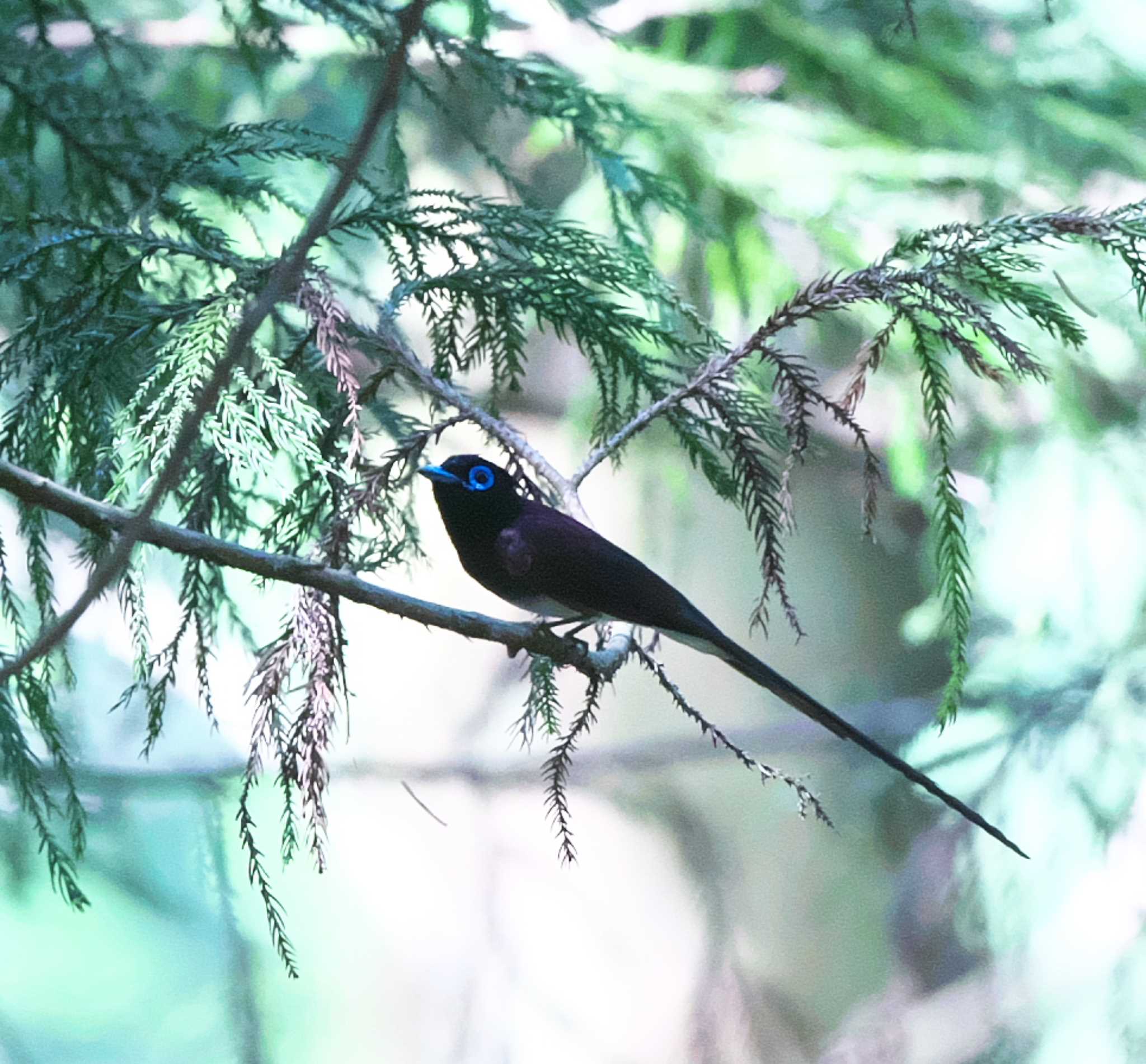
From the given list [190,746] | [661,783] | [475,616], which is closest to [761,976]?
[661,783]

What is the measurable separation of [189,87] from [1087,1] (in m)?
2.07

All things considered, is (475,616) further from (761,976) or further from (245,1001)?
(761,976)

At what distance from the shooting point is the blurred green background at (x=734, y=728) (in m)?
2.46

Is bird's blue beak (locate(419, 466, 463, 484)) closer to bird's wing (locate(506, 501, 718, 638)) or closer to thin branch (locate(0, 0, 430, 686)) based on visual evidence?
bird's wing (locate(506, 501, 718, 638))

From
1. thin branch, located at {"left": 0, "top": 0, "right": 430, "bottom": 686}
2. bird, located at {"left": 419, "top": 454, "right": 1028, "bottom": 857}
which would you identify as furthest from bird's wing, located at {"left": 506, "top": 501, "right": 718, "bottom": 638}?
thin branch, located at {"left": 0, "top": 0, "right": 430, "bottom": 686}

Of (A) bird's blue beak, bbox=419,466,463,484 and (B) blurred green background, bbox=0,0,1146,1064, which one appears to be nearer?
(A) bird's blue beak, bbox=419,466,463,484

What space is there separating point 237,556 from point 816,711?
57 centimetres

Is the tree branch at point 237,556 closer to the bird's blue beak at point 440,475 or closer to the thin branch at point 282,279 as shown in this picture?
the thin branch at point 282,279

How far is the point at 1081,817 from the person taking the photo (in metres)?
2.82

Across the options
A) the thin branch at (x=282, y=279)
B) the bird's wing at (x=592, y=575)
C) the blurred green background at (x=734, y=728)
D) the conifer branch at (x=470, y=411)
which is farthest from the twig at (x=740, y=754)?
the blurred green background at (x=734, y=728)

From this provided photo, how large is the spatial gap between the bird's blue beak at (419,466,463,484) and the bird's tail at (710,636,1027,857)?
30 centimetres

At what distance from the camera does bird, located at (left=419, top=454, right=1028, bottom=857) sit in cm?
111

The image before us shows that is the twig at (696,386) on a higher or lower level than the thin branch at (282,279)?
higher

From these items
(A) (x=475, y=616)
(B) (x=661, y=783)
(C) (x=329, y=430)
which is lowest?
(A) (x=475, y=616)
